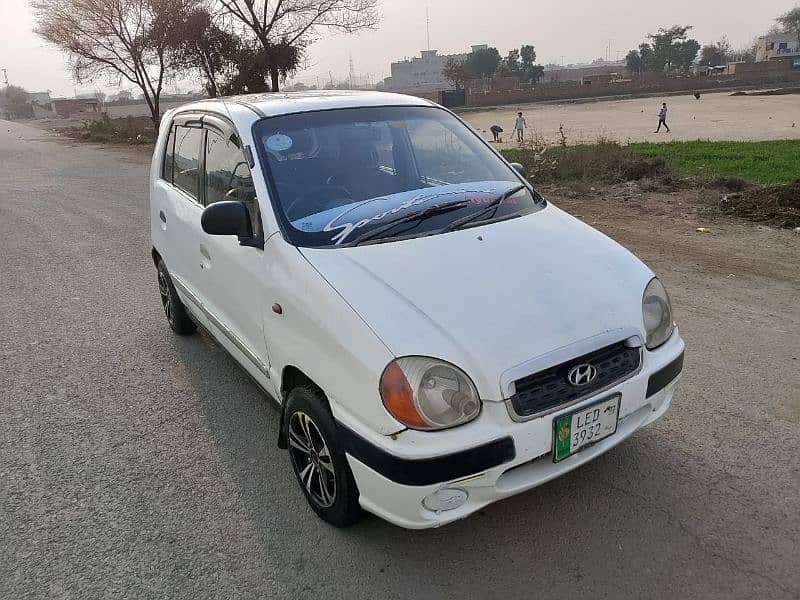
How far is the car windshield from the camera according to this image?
9.74 ft

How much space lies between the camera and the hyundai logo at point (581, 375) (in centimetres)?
237

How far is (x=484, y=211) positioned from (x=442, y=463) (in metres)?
1.46

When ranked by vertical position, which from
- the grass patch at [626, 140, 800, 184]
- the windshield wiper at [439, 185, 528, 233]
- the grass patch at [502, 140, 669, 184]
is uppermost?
the windshield wiper at [439, 185, 528, 233]

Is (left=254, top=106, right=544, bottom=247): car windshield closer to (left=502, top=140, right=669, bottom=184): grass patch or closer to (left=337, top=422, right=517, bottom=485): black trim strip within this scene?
(left=337, top=422, right=517, bottom=485): black trim strip

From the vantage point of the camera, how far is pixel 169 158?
179 inches

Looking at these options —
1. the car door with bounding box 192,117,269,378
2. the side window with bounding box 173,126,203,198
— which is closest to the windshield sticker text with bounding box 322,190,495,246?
the car door with bounding box 192,117,269,378

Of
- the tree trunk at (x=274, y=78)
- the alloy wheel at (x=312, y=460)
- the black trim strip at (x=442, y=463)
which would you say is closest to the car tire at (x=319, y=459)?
the alloy wheel at (x=312, y=460)

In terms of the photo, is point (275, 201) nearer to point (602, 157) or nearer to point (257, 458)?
point (257, 458)

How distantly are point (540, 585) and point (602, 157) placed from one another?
10.5 metres

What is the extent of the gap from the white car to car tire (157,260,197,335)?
1.10 meters

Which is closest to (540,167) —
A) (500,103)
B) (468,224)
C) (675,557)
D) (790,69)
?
(468,224)

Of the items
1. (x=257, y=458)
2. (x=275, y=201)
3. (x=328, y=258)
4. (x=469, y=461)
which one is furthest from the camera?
(x=257, y=458)

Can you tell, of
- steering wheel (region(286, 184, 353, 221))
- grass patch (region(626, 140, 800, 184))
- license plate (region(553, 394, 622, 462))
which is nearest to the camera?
license plate (region(553, 394, 622, 462))

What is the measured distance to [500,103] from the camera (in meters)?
70.7
